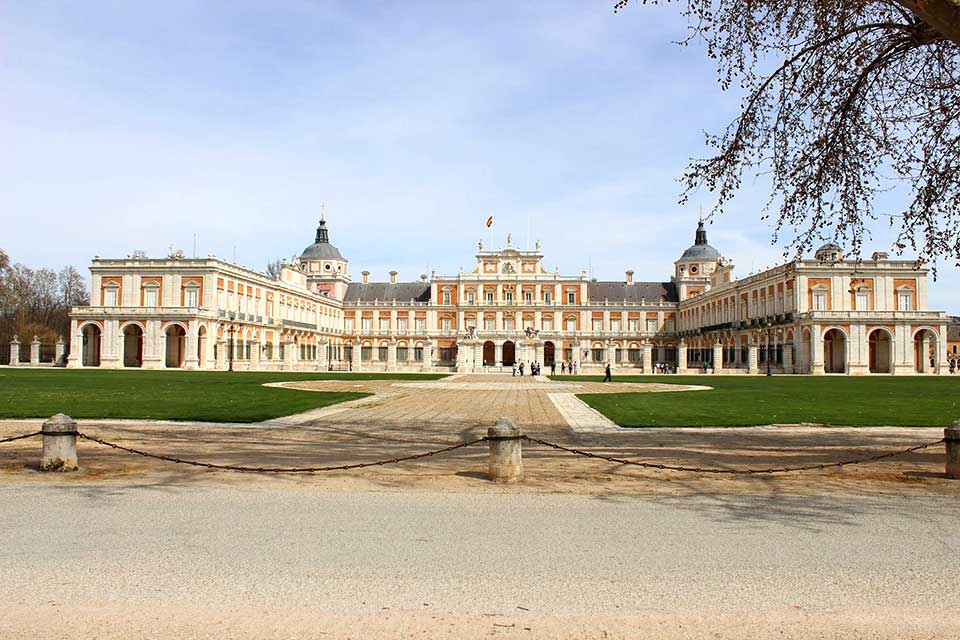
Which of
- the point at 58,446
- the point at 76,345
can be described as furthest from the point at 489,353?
the point at 58,446

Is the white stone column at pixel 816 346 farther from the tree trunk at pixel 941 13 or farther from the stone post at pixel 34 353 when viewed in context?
the stone post at pixel 34 353

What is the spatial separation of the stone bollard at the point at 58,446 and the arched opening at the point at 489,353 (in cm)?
7032

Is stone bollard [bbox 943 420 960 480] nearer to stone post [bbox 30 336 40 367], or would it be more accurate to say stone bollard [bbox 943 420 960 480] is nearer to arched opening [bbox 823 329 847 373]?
arched opening [bbox 823 329 847 373]

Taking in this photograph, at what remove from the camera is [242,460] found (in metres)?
9.16

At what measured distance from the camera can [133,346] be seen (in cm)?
5800

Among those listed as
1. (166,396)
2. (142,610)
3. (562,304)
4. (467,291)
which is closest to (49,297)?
(467,291)

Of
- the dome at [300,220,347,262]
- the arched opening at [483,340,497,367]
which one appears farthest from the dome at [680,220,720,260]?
the dome at [300,220,347,262]

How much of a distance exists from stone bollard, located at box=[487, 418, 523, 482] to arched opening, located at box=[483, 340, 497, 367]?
70523 millimetres

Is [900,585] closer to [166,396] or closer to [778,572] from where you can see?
[778,572]

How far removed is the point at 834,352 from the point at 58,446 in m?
56.5

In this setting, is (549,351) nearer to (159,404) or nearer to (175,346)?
(175,346)

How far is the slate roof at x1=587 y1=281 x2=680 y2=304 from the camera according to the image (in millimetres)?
85000

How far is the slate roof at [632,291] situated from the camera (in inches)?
3346

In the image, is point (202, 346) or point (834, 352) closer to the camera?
point (202, 346)
